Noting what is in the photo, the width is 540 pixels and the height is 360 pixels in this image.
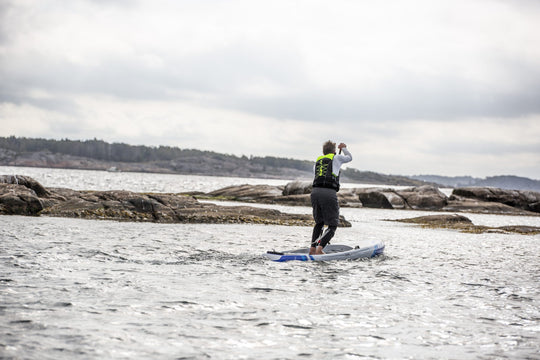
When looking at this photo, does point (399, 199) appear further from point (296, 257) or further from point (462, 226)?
point (296, 257)

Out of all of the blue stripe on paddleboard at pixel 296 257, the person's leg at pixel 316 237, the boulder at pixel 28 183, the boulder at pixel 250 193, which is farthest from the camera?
the boulder at pixel 250 193

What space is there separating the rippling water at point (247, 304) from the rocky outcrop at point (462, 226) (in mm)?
14703

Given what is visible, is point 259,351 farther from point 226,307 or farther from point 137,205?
point 137,205

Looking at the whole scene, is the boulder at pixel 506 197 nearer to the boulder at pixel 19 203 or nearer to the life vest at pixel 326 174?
the boulder at pixel 19 203

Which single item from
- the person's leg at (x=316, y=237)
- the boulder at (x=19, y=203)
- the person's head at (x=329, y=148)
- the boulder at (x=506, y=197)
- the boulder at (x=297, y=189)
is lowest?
the boulder at (x=19, y=203)

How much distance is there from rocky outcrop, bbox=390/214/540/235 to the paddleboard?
52.6 ft

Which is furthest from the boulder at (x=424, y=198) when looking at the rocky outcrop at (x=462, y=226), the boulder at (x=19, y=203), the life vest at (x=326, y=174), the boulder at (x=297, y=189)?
the life vest at (x=326, y=174)

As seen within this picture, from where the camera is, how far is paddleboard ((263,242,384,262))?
45.0 feet

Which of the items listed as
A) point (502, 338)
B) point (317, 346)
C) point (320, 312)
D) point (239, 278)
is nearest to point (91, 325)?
point (317, 346)

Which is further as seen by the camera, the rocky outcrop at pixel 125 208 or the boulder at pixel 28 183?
the boulder at pixel 28 183

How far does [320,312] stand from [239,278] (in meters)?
3.19

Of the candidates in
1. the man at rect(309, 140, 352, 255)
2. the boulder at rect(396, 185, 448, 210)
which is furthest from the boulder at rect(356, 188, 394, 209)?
the man at rect(309, 140, 352, 255)

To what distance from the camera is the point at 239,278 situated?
35.8 ft

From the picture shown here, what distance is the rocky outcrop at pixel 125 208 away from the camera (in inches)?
984
